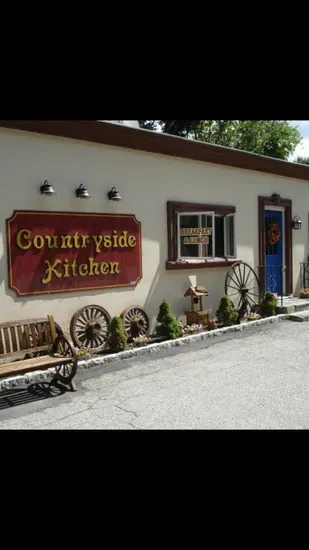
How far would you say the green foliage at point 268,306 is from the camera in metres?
9.34

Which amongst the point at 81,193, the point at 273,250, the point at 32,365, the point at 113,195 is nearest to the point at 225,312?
the point at 113,195

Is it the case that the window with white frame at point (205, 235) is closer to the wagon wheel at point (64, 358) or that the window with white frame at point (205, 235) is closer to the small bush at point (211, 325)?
the small bush at point (211, 325)

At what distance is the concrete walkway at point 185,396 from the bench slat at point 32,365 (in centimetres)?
35

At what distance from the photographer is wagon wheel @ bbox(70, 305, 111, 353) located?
6734mm

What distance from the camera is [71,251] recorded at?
683 centimetres

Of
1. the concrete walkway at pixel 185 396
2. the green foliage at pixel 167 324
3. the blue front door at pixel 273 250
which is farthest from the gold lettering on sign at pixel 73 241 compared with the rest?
the blue front door at pixel 273 250

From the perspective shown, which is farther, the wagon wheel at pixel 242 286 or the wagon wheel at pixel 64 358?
the wagon wheel at pixel 242 286

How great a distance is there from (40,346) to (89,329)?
116 centimetres

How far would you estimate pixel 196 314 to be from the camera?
8203 millimetres
